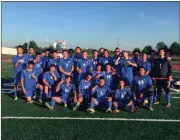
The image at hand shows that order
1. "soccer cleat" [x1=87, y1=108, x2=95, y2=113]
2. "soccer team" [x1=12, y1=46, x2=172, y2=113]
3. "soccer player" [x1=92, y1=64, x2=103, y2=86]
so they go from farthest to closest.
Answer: "soccer player" [x1=92, y1=64, x2=103, y2=86]
"soccer team" [x1=12, y1=46, x2=172, y2=113]
"soccer cleat" [x1=87, y1=108, x2=95, y2=113]

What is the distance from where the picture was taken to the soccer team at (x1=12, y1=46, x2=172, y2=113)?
24.0ft

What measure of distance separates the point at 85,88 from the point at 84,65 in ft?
3.86

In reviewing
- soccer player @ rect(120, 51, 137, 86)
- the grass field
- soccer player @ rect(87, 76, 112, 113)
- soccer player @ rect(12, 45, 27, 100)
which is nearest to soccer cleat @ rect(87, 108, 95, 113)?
the grass field

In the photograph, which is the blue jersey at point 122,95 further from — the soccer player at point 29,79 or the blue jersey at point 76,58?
the soccer player at point 29,79

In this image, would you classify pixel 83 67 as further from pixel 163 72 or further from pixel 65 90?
pixel 163 72

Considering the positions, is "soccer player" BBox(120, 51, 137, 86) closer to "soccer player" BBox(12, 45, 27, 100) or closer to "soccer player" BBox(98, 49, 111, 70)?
"soccer player" BBox(98, 49, 111, 70)

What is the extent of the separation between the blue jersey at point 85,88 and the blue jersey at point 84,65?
0.97m

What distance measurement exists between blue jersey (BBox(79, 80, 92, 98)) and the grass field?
687mm

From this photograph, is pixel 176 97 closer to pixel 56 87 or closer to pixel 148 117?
pixel 148 117

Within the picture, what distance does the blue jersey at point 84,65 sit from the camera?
8.61 metres

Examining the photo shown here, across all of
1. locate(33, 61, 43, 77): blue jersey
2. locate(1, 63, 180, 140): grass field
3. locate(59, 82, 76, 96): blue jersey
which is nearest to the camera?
locate(1, 63, 180, 140): grass field

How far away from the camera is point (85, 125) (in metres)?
5.76

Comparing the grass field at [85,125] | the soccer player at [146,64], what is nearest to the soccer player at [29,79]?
the grass field at [85,125]

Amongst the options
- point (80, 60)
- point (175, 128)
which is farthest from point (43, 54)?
point (175, 128)
